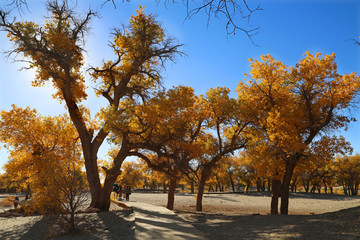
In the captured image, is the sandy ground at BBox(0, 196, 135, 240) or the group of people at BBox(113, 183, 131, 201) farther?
the group of people at BBox(113, 183, 131, 201)

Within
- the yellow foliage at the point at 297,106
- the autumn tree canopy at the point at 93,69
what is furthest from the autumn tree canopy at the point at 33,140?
the yellow foliage at the point at 297,106

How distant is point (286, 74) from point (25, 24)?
1427cm

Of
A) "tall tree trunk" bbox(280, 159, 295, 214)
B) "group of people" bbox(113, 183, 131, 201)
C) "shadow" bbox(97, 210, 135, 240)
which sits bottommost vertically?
"group of people" bbox(113, 183, 131, 201)

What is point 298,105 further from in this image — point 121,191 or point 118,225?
point 121,191

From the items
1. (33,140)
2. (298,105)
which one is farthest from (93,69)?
(298,105)

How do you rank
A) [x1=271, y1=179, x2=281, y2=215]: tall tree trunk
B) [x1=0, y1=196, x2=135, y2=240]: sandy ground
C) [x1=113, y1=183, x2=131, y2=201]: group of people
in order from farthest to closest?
[x1=113, y1=183, x2=131, y2=201]: group of people → [x1=271, y1=179, x2=281, y2=215]: tall tree trunk → [x1=0, y1=196, x2=135, y2=240]: sandy ground

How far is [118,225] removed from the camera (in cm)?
1019

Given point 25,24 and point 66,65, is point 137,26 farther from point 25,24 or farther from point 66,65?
point 25,24

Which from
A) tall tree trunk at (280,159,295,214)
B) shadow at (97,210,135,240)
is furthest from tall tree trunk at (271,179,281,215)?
shadow at (97,210,135,240)

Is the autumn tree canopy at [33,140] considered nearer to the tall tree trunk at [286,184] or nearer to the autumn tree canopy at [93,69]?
the autumn tree canopy at [93,69]

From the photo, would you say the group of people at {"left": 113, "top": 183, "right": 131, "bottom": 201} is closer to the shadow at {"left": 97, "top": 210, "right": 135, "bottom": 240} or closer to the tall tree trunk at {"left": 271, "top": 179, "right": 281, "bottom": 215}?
the shadow at {"left": 97, "top": 210, "right": 135, "bottom": 240}

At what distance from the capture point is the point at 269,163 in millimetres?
13383

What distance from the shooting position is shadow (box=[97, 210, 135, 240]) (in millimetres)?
8484

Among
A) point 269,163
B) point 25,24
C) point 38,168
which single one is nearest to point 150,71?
A: point 25,24
